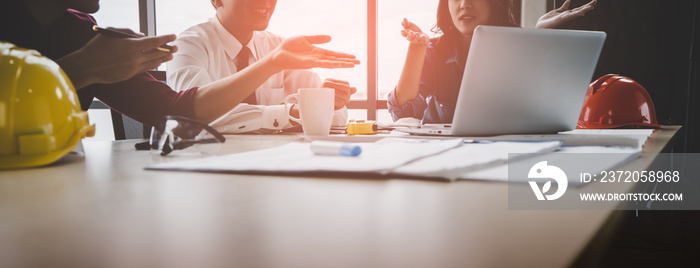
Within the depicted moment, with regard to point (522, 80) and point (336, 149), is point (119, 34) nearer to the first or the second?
point (336, 149)

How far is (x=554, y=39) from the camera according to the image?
2.90 feet

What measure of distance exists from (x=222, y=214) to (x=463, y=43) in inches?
92.8

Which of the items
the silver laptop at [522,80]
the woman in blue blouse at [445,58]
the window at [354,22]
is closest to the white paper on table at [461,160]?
the silver laptop at [522,80]

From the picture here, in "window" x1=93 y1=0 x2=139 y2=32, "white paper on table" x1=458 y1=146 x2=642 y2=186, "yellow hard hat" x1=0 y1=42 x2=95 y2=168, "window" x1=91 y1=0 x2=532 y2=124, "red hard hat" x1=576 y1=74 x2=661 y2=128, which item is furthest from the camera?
"window" x1=93 y1=0 x2=139 y2=32

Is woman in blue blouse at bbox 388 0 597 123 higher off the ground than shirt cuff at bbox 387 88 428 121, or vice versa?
woman in blue blouse at bbox 388 0 597 123

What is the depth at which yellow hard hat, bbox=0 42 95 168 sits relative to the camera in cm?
51

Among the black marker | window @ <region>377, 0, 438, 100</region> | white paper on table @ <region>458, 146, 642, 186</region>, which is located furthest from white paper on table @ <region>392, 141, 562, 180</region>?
window @ <region>377, 0, 438, 100</region>

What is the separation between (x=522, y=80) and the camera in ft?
2.88

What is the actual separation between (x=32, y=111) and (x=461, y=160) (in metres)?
0.54

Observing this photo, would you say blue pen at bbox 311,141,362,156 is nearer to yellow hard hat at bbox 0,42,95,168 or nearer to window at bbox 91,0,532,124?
yellow hard hat at bbox 0,42,95,168

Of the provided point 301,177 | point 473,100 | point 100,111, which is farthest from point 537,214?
point 100,111

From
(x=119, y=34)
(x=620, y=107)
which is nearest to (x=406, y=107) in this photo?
(x=620, y=107)

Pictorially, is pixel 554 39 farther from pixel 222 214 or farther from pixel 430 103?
pixel 430 103

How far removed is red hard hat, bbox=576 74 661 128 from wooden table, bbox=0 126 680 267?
1067 millimetres
